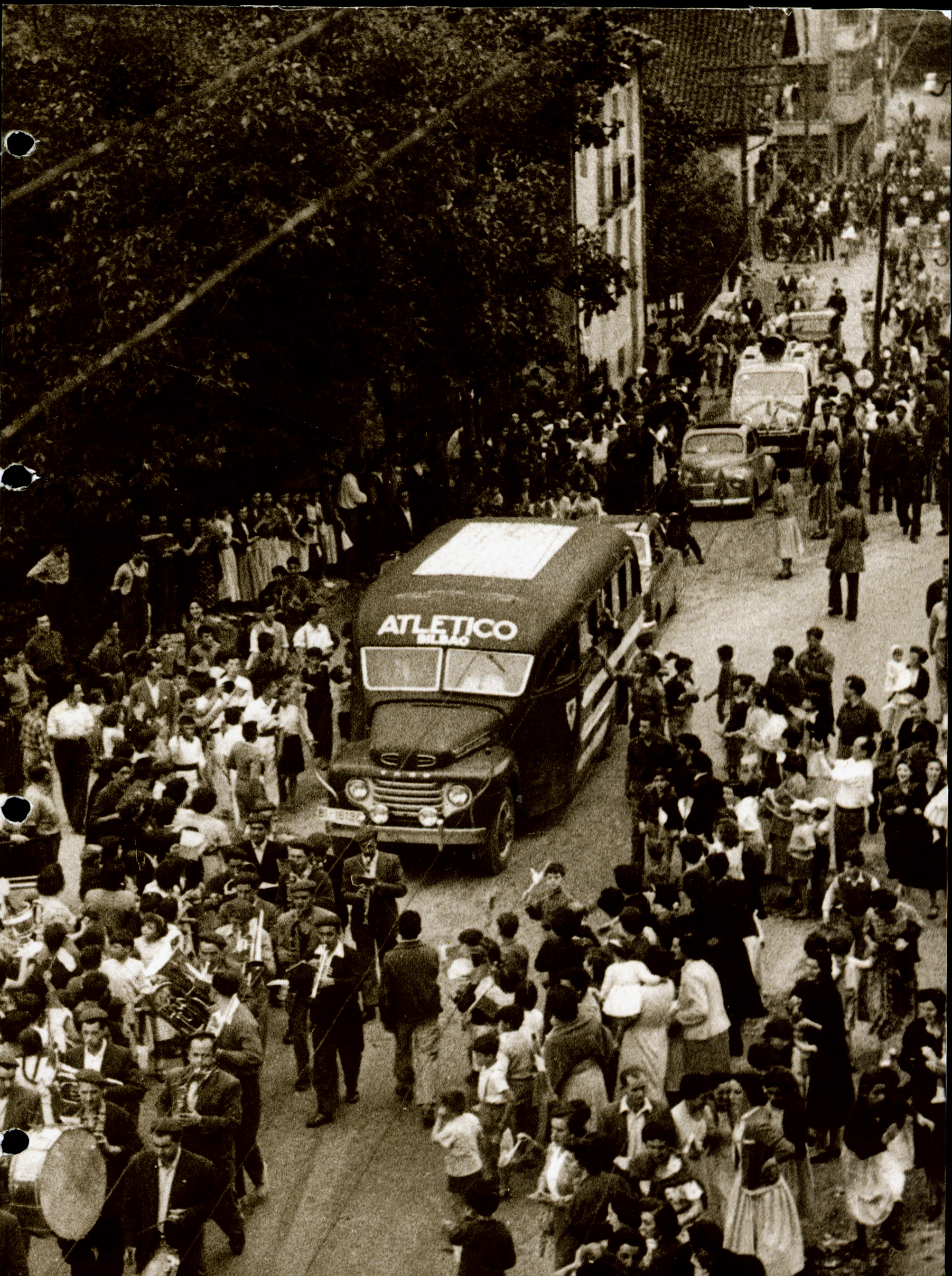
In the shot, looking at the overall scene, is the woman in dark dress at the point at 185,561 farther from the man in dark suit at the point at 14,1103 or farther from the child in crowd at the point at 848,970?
the child in crowd at the point at 848,970

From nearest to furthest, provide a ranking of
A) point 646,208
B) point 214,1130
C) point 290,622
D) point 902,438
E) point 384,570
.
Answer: point 214,1130, point 902,438, point 384,570, point 290,622, point 646,208

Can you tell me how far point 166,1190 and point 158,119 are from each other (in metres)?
9.83

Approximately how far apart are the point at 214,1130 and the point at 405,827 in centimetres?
460

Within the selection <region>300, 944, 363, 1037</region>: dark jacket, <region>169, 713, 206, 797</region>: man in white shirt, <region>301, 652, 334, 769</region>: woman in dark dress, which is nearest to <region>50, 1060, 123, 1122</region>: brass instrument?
<region>300, 944, 363, 1037</region>: dark jacket

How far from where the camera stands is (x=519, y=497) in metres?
19.0

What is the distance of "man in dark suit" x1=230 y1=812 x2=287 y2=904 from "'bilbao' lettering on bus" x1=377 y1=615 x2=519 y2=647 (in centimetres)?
249

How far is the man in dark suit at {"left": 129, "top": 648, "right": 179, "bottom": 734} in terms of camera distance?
15406 millimetres

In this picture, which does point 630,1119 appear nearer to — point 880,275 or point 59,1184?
point 59,1184

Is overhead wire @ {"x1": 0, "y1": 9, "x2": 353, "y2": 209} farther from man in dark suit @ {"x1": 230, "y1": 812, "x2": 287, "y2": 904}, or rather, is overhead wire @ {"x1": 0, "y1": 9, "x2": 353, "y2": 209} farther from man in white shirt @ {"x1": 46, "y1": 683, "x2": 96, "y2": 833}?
man in dark suit @ {"x1": 230, "y1": 812, "x2": 287, "y2": 904}

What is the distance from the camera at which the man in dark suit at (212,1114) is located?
9.91 meters

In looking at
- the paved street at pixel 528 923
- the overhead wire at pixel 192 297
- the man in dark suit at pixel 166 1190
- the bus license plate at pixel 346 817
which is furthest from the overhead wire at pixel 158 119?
the man in dark suit at pixel 166 1190

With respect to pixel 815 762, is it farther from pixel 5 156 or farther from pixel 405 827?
pixel 5 156

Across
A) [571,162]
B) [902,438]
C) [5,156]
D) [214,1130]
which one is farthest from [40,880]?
[571,162]

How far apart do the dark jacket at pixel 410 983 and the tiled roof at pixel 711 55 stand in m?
7.05
